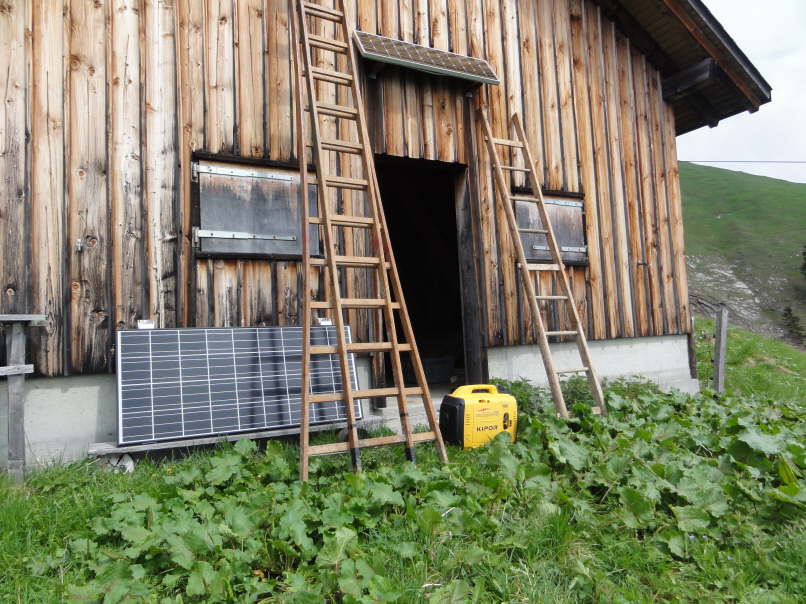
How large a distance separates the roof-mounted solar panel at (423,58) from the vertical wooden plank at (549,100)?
40.8 inches

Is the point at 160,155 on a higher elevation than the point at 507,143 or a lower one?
lower

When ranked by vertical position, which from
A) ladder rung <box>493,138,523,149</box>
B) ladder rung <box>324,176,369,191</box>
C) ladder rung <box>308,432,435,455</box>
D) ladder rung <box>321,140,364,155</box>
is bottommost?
ladder rung <box>308,432,435,455</box>

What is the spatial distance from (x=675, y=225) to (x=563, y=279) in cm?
339

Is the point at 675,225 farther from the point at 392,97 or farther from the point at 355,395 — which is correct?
the point at 355,395

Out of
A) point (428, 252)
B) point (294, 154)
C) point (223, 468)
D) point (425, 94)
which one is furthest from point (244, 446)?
point (428, 252)

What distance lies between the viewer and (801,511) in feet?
9.59

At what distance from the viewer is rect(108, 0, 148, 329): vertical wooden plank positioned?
4539 mm

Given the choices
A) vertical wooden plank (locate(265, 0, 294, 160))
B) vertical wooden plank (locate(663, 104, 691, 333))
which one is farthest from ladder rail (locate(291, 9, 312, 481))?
vertical wooden plank (locate(663, 104, 691, 333))

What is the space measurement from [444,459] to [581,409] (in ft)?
5.40

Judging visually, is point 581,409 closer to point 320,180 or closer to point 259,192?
point 320,180

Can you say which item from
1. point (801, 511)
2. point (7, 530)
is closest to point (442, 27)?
point (801, 511)

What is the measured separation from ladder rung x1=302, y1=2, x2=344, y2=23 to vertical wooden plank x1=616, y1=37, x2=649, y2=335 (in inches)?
183

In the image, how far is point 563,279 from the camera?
617 cm

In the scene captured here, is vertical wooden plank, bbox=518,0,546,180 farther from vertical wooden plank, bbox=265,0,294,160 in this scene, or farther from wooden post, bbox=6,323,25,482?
wooden post, bbox=6,323,25,482
